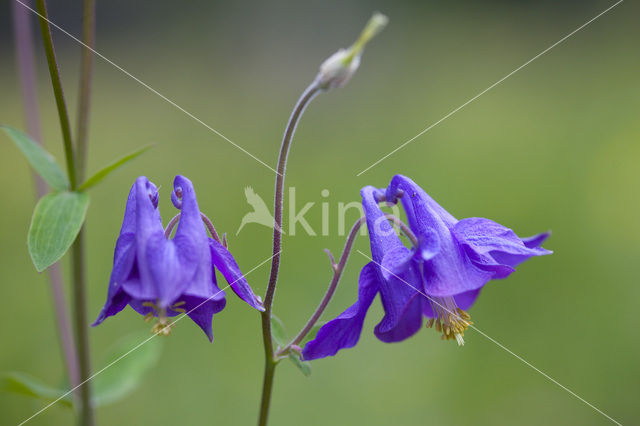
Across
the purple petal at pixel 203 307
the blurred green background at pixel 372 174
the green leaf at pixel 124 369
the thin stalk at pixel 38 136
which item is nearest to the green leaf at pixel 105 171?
the purple petal at pixel 203 307

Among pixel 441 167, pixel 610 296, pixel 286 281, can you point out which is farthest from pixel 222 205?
pixel 610 296

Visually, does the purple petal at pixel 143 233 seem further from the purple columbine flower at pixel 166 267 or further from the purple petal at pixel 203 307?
the purple petal at pixel 203 307

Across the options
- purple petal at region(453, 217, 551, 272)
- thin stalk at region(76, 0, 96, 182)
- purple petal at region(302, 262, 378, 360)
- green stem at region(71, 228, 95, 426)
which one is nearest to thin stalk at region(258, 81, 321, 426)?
purple petal at region(302, 262, 378, 360)

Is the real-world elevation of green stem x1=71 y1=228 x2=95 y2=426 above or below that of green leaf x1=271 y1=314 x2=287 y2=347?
below

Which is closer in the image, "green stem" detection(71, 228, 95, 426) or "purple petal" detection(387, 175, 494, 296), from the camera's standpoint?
"purple petal" detection(387, 175, 494, 296)

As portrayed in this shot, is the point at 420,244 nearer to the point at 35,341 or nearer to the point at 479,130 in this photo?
the point at 35,341

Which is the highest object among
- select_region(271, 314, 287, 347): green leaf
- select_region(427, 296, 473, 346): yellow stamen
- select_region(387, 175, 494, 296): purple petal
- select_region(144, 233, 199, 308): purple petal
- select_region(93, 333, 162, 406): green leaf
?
select_region(387, 175, 494, 296): purple petal

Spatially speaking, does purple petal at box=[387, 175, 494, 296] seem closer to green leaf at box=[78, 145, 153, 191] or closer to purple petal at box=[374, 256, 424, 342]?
purple petal at box=[374, 256, 424, 342]
